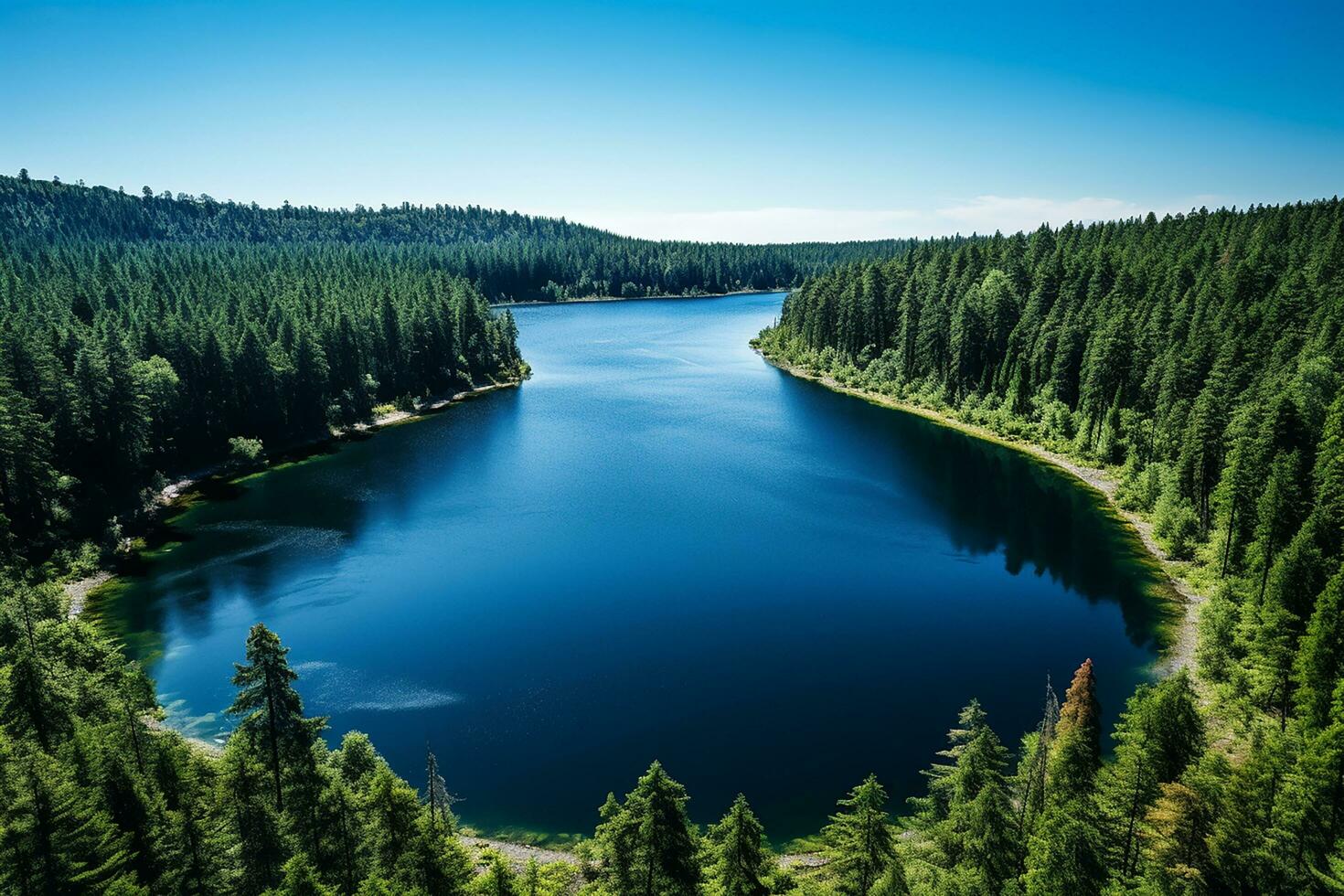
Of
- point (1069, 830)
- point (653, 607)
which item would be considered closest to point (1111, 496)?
point (653, 607)

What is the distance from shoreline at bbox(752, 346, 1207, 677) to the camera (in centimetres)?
4694

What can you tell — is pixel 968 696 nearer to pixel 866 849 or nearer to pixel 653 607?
pixel 653 607

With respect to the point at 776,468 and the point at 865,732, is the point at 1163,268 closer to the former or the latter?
the point at 776,468

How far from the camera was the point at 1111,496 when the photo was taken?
74.1 meters

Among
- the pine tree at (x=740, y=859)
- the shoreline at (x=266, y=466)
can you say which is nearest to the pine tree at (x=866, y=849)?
the pine tree at (x=740, y=859)

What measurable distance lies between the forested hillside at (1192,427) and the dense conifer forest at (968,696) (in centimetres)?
19

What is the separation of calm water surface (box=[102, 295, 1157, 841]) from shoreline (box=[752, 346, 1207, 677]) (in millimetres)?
1732

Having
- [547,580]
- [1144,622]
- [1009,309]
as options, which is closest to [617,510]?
[547,580]

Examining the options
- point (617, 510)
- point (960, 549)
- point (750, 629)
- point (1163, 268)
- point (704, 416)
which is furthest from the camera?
point (704, 416)

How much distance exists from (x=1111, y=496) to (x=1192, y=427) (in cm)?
1314

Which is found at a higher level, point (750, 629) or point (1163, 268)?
point (1163, 268)

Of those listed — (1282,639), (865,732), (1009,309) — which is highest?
(1009,309)

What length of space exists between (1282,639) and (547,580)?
4497cm

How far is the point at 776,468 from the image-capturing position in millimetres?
84750
